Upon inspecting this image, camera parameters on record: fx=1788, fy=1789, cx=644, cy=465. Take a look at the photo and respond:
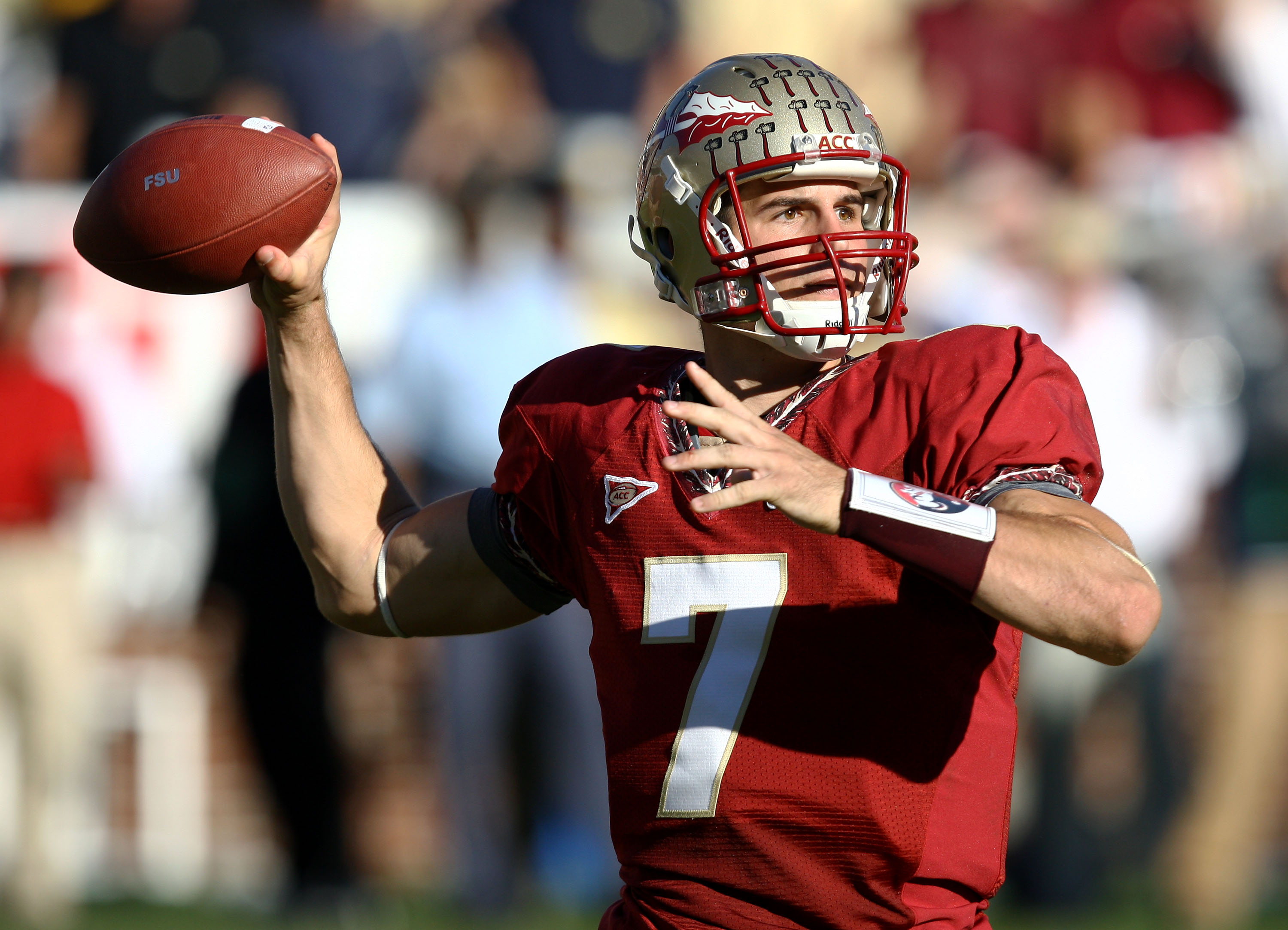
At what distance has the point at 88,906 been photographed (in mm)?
6395

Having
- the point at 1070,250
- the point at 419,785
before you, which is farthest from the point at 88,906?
the point at 1070,250

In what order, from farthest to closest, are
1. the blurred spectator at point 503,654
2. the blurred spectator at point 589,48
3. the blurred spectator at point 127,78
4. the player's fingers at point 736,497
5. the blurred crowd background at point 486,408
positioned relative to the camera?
the blurred spectator at point 589,48 < the blurred spectator at point 127,78 < the blurred crowd background at point 486,408 < the blurred spectator at point 503,654 < the player's fingers at point 736,497

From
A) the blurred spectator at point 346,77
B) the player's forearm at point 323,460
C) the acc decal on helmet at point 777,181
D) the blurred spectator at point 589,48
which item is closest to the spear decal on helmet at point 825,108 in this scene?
the acc decal on helmet at point 777,181

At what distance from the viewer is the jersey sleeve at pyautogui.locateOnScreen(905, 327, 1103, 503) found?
2445 mm

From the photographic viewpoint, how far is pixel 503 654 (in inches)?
235

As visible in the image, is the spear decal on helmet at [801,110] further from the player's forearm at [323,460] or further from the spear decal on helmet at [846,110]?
the player's forearm at [323,460]

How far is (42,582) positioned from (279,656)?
1.01 metres

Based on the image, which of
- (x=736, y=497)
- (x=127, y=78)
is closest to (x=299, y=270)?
(x=736, y=497)

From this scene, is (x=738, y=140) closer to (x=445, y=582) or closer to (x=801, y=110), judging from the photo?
(x=801, y=110)

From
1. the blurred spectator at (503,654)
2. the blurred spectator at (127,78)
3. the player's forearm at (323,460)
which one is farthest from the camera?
the blurred spectator at (127,78)

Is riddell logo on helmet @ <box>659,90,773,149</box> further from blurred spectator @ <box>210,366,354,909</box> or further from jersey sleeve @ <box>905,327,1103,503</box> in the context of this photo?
blurred spectator @ <box>210,366,354,909</box>

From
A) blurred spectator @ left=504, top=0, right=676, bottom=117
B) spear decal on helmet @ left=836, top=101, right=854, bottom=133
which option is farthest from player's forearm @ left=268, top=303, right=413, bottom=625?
blurred spectator @ left=504, top=0, right=676, bottom=117

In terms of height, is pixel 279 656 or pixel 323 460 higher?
pixel 323 460

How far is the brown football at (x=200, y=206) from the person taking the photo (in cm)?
286
